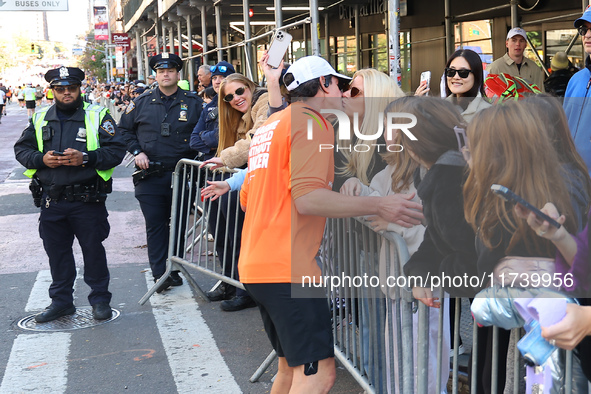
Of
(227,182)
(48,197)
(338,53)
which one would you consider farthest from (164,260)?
(338,53)

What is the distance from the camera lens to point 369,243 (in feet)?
11.5

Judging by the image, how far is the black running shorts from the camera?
3.27 m

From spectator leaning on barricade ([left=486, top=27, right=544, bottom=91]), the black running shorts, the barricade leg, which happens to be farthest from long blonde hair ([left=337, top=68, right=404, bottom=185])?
spectator leaning on barricade ([left=486, top=27, right=544, bottom=91])

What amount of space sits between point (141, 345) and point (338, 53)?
17.7 metres

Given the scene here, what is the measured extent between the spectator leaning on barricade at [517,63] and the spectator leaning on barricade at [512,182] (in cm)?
513

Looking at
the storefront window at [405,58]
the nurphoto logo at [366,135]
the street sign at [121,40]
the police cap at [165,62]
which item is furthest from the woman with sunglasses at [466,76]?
the street sign at [121,40]

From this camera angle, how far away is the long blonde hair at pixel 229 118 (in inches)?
248

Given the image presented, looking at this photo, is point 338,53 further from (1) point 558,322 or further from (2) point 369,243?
(1) point 558,322

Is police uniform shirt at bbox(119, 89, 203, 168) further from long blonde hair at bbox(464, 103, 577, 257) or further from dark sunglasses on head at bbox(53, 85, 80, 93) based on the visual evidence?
long blonde hair at bbox(464, 103, 577, 257)

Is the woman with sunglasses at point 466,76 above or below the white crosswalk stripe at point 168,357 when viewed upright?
above

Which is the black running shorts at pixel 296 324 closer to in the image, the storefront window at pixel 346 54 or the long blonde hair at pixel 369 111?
the long blonde hair at pixel 369 111

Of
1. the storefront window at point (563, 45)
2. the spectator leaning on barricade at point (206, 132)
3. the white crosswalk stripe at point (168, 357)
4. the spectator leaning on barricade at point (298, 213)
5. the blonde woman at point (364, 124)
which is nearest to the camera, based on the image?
the spectator leaning on barricade at point (298, 213)

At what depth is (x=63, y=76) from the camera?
613 cm

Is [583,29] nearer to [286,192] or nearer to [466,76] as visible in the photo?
[466,76]
